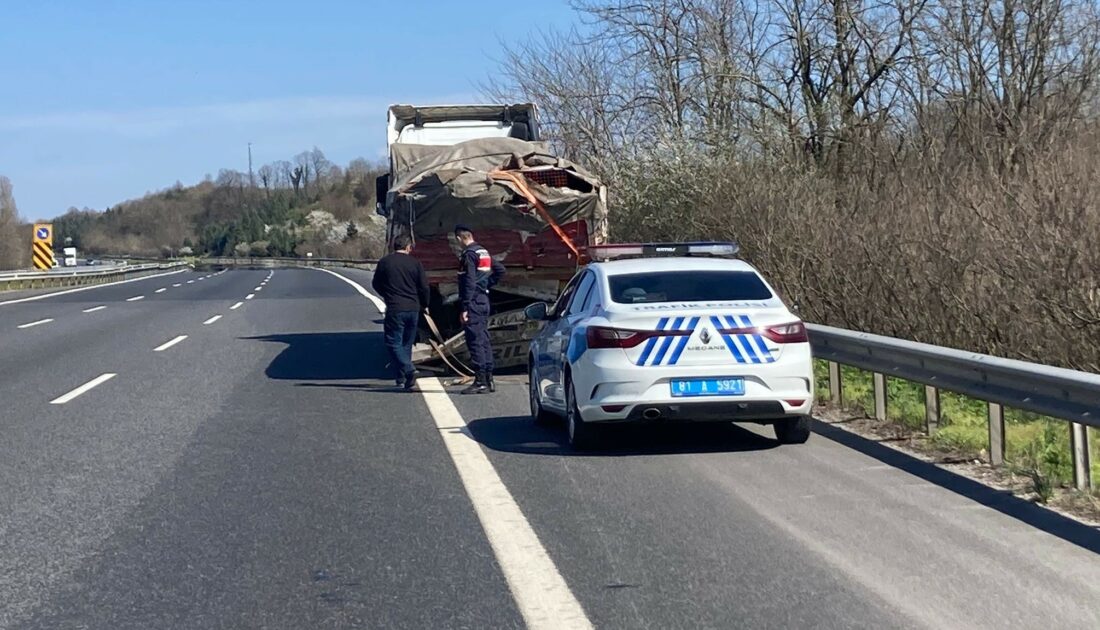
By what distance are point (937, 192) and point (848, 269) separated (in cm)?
156

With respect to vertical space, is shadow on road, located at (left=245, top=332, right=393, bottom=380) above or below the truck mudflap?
below

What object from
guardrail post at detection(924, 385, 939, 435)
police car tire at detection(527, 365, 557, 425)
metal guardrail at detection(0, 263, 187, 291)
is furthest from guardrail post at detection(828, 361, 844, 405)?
metal guardrail at detection(0, 263, 187, 291)

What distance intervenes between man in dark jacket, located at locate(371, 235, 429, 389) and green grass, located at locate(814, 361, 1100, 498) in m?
4.40

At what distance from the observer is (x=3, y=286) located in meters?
47.3

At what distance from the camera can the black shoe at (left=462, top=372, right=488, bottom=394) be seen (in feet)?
43.7

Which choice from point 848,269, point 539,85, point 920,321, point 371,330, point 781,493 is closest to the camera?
point 781,493

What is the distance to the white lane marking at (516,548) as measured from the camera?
204 inches

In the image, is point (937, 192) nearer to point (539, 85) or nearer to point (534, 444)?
point (534, 444)

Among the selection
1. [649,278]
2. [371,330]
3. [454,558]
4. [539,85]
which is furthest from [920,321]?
[539,85]

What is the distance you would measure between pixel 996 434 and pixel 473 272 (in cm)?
619

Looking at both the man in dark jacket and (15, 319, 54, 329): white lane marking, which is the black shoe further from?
(15, 319, 54, 329): white lane marking

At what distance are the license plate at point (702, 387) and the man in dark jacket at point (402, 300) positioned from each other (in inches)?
213

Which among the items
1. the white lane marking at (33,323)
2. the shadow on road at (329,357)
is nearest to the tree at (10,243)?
the white lane marking at (33,323)

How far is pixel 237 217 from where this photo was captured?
17275 cm
